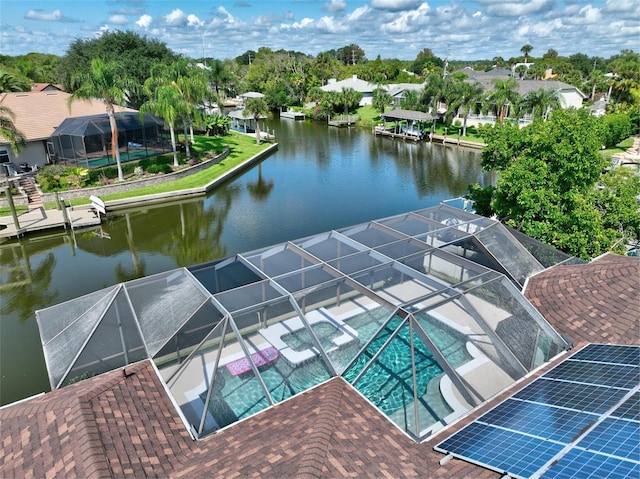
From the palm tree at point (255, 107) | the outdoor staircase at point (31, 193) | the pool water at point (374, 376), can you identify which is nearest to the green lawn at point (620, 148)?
the palm tree at point (255, 107)

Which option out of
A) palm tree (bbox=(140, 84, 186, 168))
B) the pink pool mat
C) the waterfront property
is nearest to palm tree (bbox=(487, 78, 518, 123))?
palm tree (bbox=(140, 84, 186, 168))

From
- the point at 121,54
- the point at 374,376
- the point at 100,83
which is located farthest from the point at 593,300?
the point at 121,54

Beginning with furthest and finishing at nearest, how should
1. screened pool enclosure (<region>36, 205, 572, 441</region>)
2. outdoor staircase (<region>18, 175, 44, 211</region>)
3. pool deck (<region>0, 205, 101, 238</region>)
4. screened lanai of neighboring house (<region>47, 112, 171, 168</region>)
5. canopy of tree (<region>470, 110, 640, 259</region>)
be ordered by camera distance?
screened lanai of neighboring house (<region>47, 112, 171, 168</region>)
outdoor staircase (<region>18, 175, 44, 211</region>)
pool deck (<region>0, 205, 101, 238</region>)
canopy of tree (<region>470, 110, 640, 259</region>)
screened pool enclosure (<region>36, 205, 572, 441</region>)

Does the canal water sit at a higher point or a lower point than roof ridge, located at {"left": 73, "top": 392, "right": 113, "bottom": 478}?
lower

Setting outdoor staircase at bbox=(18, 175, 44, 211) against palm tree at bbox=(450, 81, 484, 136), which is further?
palm tree at bbox=(450, 81, 484, 136)

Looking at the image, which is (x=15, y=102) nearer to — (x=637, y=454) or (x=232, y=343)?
(x=232, y=343)

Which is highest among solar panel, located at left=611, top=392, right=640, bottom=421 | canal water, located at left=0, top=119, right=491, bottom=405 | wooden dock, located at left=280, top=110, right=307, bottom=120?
wooden dock, located at left=280, top=110, right=307, bottom=120

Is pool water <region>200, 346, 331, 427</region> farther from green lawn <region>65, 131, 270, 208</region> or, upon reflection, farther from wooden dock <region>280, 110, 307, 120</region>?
wooden dock <region>280, 110, 307, 120</region>
